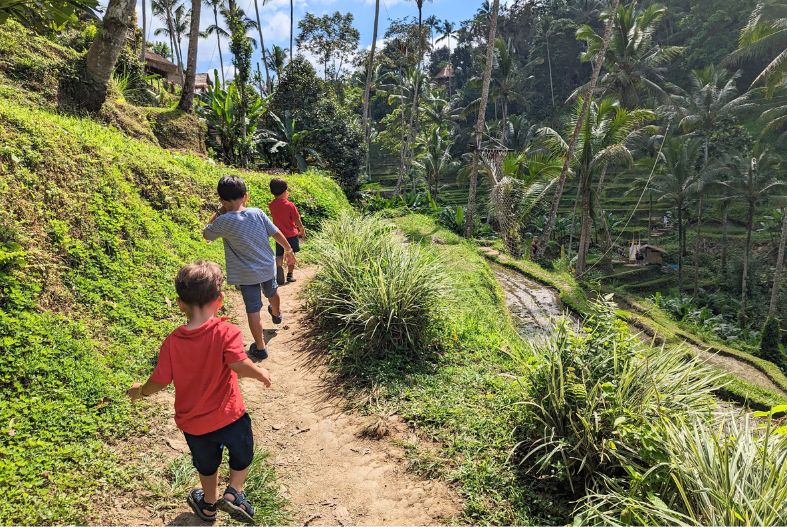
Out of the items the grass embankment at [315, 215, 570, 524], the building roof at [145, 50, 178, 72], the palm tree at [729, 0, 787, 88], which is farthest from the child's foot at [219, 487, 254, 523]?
the building roof at [145, 50, 178, 72]

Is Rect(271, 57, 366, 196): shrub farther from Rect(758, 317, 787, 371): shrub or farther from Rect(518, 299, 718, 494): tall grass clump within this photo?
Rect(518, 299, 718, 494): tall grass clump

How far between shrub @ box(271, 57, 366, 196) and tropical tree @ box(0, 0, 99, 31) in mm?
15237

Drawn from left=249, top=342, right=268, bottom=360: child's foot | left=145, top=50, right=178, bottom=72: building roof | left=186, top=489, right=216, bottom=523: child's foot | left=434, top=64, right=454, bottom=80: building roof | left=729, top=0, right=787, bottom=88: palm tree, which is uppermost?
left=434, top=64, right=454, bottom=80: building roof

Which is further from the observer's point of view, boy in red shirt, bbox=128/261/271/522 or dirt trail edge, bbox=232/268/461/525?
dirt trail edge, bbox=232/268/461/525

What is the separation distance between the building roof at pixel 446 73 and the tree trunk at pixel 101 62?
173 feet

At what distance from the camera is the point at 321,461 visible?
346 cm

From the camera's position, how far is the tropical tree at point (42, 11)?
3482 mm

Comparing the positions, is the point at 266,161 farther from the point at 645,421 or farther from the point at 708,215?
the point at 708,215

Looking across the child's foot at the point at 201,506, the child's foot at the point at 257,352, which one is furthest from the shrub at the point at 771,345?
the child's foot at the point at 201,506

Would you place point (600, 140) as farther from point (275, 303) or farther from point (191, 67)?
point (275, 303)

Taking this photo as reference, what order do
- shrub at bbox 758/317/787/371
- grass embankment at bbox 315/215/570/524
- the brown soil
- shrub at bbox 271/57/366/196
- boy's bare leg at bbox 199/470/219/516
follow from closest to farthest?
boy's bare leg at bbox 199/470/219/516, the brown soil, grass embankment at bbox 315/215/570/524, shrub at bbox 758/317/787/371, shrub at bbox 271/57/366/196

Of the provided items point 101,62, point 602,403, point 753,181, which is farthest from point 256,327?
point 753,181

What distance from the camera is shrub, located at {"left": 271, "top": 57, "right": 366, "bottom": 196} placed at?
19031 mm

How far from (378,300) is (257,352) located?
1330mm
